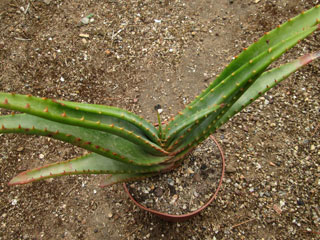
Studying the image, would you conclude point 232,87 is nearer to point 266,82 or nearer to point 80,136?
point 266,82

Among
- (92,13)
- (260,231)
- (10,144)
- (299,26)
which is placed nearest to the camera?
(299,26)

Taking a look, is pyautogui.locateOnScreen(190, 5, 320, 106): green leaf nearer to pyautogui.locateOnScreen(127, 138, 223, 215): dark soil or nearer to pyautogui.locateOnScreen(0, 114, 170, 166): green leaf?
pyautogui.locateOnScreen(0, 114, 170, 166): green leaf

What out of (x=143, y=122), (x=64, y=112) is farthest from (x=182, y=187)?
(x=64, y=112)

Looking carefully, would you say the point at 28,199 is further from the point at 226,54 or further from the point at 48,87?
the point at 226,54

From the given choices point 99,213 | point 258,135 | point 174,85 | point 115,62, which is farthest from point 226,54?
point 99,213

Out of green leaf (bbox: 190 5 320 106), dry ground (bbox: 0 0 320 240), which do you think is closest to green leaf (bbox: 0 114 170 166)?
green leaf (bbox: 190 5 320 106)
